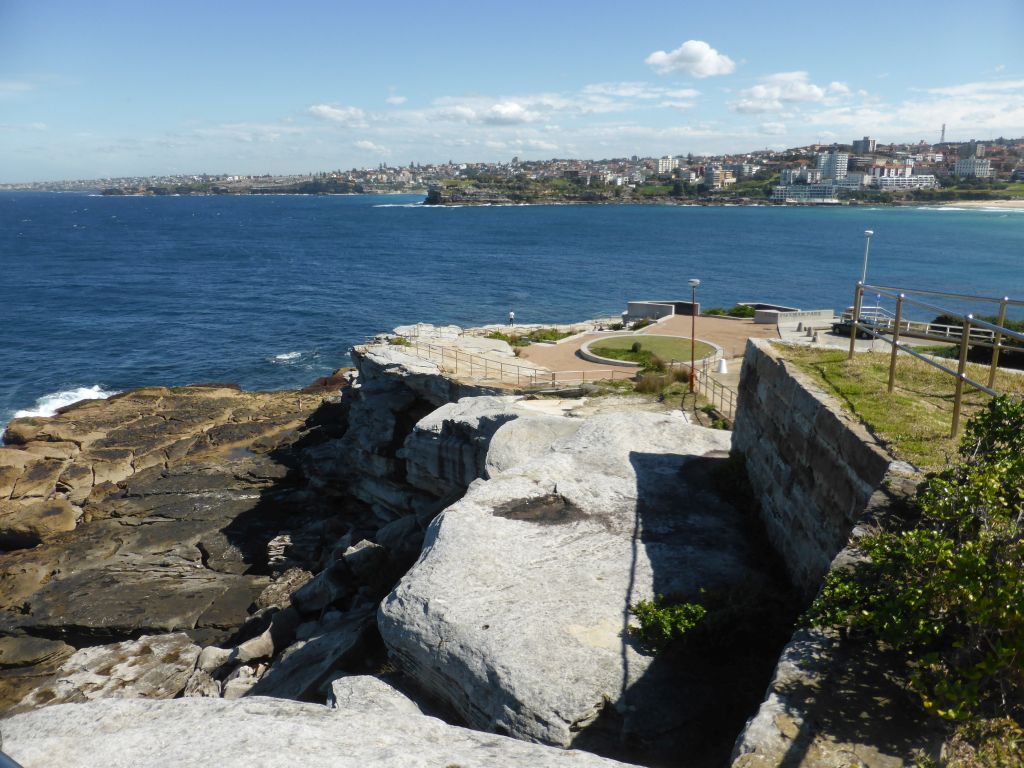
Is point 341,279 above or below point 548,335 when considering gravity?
below

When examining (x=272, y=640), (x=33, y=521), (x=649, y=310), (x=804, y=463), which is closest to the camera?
(x=804, y=463)

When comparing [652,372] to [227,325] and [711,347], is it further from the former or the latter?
[227,325]

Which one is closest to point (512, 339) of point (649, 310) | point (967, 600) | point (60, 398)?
point (649, 310)

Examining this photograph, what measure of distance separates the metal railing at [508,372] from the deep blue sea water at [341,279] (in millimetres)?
17778

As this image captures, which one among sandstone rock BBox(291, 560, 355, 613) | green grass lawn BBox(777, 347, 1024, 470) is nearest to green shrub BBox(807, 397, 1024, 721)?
green grass lawn BBox(777, 347, 1024, 470)

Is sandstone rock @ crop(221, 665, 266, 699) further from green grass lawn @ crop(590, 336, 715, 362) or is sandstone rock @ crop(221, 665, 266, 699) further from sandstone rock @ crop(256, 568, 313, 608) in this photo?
green grass lawn @ crop(590, 336, 715, 362)

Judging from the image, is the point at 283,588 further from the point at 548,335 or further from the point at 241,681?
the point at 548,335

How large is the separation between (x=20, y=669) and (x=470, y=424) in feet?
41.1

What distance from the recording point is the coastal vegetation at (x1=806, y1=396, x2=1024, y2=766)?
14.9ft

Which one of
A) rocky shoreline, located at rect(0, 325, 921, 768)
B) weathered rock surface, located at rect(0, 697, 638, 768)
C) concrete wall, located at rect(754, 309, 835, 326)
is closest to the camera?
weathered rock surface, located at rect(0, 697, 638, 768)

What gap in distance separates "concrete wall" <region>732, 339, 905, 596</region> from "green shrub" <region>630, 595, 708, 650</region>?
160 cm

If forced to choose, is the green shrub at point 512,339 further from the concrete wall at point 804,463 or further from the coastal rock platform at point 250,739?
the coastal rock platform at point 250,739

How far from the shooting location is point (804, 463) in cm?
955

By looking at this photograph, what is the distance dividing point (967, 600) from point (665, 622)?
413 centimetres
